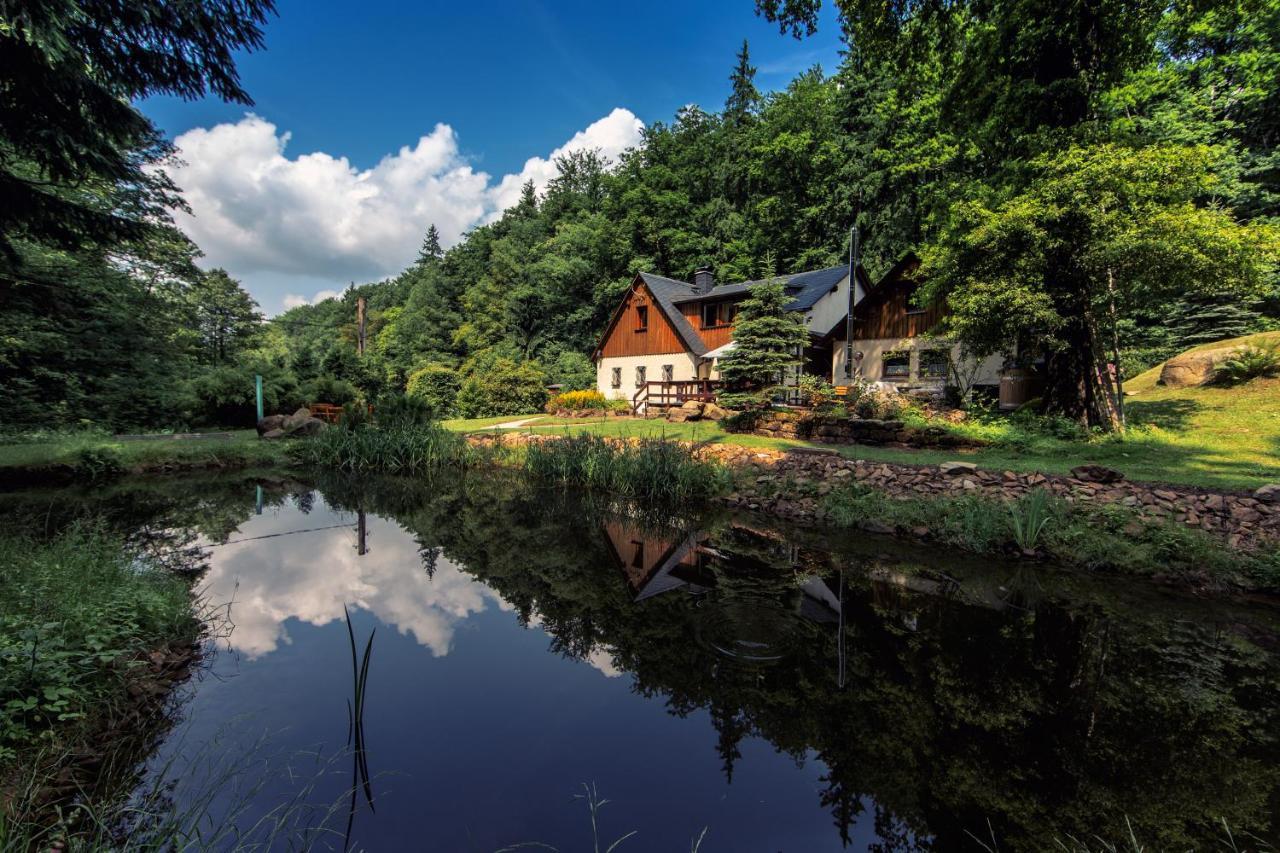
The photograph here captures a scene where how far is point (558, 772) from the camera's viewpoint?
3.26 m

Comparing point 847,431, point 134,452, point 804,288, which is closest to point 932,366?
point 804,288

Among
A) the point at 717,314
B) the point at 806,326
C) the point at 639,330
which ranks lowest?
the point at 806,326

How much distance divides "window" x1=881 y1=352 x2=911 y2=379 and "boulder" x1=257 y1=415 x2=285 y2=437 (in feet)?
80.2

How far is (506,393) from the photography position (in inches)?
1086

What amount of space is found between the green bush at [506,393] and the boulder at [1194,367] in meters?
25.2

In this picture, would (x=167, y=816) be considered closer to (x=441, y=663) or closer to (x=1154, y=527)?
(x=441, y=663)

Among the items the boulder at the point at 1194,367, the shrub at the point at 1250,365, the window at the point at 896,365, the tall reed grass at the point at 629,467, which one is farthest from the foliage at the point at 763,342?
the shrub at the point at 1250,365

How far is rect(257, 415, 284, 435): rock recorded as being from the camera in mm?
18734

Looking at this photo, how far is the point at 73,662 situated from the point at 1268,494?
12408mm

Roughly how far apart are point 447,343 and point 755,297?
35.5 m

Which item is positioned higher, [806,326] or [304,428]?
[806,326]

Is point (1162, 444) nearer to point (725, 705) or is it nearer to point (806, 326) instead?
point (725, 705)

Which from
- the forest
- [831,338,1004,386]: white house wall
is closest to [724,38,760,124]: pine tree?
the forest

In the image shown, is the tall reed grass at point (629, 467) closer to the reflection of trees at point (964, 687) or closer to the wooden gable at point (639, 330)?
the reflection of trees at point (964, 687)
